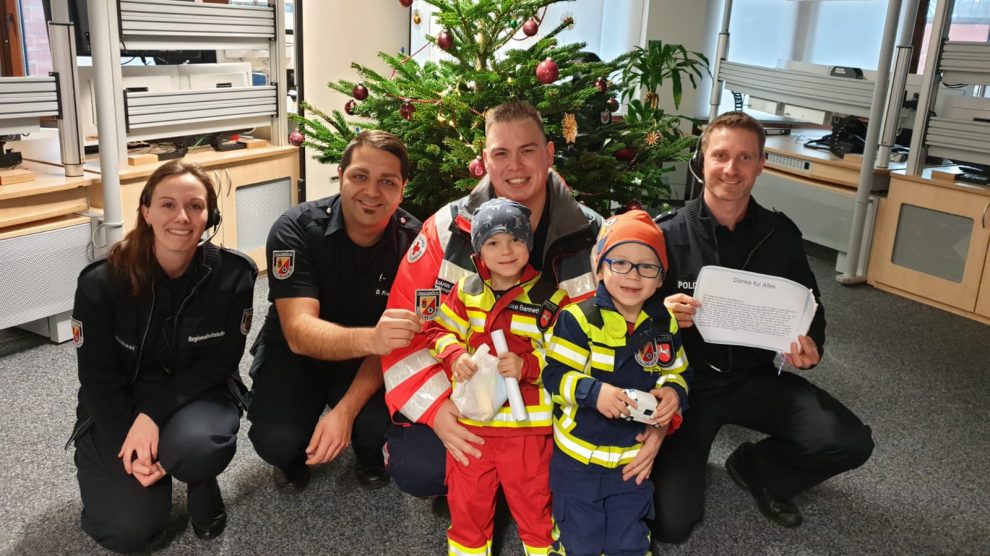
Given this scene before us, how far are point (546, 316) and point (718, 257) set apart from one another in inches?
24.6

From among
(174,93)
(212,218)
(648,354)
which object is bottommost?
(648,354)

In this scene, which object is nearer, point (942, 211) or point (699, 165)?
point (699, 165)

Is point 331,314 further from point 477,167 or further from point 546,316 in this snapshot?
point 546,316

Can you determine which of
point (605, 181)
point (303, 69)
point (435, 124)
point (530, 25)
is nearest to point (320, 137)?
point (435, 124)

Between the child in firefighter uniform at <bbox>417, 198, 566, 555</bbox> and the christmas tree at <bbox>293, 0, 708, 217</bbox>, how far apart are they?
0.59 meters

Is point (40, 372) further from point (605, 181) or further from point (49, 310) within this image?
point (605, 181)

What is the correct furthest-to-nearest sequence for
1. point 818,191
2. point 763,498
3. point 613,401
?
1. point 818,191
2. point 763,498
3. point 613,401

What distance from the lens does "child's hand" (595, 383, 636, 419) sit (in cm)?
184

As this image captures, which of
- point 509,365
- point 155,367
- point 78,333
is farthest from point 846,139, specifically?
point 78,333

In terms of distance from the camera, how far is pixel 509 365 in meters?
1.87

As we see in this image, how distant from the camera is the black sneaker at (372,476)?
241cm

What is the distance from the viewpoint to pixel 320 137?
2.86 metres

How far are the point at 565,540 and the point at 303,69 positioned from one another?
3094mm

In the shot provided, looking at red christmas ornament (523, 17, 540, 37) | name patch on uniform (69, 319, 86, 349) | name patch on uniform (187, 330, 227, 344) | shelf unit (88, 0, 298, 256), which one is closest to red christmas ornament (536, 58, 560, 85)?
red christmas ornament (523, 17, 540, 37)
